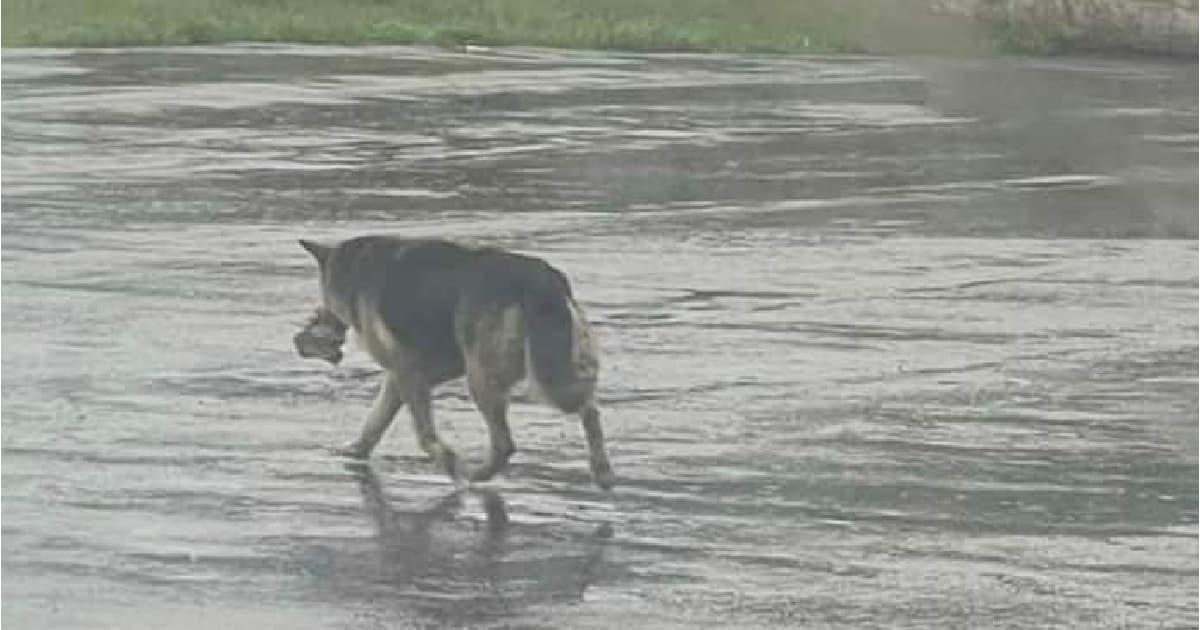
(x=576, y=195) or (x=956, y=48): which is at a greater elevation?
(x=956, y=48)

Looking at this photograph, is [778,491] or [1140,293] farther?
[1140,293]

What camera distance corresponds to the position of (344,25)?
96.0 ft

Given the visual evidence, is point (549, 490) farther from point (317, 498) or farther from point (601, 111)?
point (601, 111)

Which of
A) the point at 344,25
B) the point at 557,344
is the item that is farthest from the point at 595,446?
the point at 344,25

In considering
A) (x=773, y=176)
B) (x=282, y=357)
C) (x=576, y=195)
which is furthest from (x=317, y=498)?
(x=773, y=176)

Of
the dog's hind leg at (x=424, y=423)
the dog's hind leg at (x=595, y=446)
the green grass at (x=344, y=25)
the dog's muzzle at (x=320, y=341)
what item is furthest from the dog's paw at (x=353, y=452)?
the green grass at (x=344, y=25)

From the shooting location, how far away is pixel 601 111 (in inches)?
875

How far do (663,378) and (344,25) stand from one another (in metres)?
18.8

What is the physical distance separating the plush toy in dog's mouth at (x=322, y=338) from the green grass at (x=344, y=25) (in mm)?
17174

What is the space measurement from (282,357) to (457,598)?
13.4 ft

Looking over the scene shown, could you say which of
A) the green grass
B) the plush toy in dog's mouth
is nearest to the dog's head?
the plush toy in dog's mouth

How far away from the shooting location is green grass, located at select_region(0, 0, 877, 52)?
27781 mm

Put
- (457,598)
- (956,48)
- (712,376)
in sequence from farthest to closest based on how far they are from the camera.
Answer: (712,376), (457,598), (956,48)

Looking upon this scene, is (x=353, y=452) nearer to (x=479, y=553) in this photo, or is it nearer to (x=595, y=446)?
(x=595, y=446)
